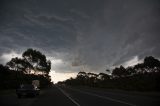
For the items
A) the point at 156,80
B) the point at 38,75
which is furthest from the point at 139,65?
the point at 156,80

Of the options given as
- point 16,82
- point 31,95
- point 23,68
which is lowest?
point 31,95

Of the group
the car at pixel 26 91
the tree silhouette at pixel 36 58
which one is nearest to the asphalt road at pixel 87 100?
the car at pixel 26 91

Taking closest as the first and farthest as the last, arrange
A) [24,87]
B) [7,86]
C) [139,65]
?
[24,87]
[7,86]
[139,65]

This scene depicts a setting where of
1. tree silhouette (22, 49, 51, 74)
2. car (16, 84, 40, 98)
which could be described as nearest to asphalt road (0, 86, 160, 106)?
car (16, 84, 40, 98)

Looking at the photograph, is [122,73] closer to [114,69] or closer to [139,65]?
[114,69]

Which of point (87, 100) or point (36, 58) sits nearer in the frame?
point (87, 100)

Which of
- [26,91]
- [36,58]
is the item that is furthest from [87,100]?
[36,58]

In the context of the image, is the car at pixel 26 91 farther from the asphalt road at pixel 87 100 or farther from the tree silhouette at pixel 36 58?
the tree silhouette at pixel 36 58

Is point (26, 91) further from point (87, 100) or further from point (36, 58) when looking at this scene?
point (36, 58)

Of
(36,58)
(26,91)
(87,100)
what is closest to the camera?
(87,100)

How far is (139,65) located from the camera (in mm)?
121875

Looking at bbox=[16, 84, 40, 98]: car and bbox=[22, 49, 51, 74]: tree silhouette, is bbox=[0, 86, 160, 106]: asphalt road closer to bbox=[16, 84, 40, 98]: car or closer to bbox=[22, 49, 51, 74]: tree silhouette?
bbox=[16, 84, 40, 98]: car

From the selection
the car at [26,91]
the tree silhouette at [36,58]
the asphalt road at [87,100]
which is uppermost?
→ the tree silhouette at [36,58]

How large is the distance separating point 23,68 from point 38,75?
6.26 metres
